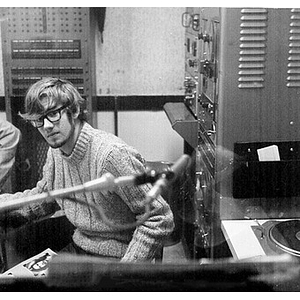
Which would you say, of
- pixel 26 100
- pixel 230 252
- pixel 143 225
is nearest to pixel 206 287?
pixel 230 252

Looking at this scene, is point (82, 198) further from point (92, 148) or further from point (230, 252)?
point (230, 252)

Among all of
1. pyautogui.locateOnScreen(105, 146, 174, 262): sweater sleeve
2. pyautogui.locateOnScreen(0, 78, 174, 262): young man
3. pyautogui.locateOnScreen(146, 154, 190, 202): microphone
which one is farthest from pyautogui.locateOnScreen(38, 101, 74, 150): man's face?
pyautogui.locateOnScreen(146, 154, 190, 202): microphone

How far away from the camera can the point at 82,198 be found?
1216mm

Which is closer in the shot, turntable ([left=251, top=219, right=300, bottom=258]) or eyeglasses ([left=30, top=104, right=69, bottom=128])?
eyeglasses ([left=30, top=104, right=69, bottom=128])

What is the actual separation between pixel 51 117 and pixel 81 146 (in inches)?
3.7

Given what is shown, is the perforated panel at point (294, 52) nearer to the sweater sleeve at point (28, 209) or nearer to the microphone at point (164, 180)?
the microphone at point (164, 180)

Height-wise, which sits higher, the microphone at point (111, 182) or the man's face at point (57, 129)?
the man's face at point (57, 129)

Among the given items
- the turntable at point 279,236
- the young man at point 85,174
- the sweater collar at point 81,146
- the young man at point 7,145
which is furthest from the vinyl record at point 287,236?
the young man at point 7,145

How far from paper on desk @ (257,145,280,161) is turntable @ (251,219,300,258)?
0.16 meters

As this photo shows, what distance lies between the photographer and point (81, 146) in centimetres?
120

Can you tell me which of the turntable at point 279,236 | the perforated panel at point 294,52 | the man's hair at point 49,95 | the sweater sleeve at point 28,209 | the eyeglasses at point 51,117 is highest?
the perforated panel at point 294,52

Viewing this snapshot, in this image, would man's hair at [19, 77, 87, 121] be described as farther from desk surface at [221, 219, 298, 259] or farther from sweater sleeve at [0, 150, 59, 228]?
desk surface at [221, 219, 298, 259]

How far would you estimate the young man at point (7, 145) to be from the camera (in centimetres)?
122

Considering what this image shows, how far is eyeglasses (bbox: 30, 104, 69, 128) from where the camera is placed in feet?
3.89
